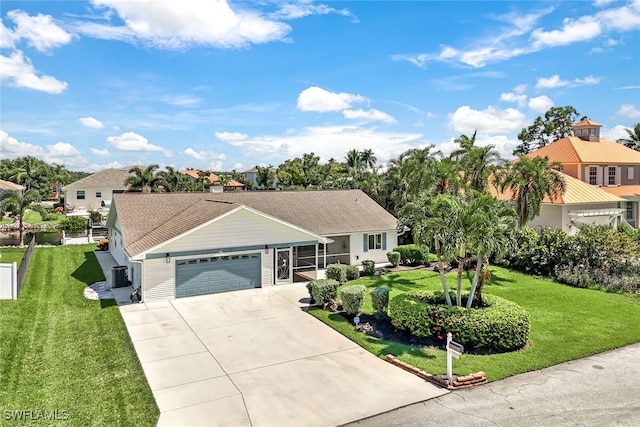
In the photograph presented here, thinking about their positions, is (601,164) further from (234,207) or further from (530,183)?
(234,207)

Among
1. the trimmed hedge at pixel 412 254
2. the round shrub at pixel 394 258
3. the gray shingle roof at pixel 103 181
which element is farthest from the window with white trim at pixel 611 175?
the gray shingle roof at pixel 103 181

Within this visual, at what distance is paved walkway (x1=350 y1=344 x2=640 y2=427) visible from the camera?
9.18m

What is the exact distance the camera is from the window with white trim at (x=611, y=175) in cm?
3775

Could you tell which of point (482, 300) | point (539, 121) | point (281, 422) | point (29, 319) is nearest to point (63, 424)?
point (281, 422)

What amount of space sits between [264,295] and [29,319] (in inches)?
347

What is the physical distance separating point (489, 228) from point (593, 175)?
30383 mm

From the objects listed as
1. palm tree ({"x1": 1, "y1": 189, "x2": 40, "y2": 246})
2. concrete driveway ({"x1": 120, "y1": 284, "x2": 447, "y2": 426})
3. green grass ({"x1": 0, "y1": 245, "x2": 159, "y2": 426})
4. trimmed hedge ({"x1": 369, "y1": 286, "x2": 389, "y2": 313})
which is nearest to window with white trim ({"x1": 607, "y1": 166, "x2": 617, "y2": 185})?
trimmed hedge ({"x1": 369, "y1": 286, "x2": 389, "y2": 313})

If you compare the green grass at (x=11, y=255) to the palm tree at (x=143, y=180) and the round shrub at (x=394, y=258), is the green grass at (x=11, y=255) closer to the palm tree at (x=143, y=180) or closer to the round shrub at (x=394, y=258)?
the palm tree at (x=143, y=180)

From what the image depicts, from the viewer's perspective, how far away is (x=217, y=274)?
65.5ft

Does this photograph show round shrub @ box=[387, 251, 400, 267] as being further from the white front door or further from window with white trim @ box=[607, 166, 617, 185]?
window with white trim @ box=[607, 166, 617, 185]

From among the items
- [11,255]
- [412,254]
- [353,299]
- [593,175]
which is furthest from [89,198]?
[593,175]

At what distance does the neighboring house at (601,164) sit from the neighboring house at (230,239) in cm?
1949

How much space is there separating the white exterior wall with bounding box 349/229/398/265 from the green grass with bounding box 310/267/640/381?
140 inches

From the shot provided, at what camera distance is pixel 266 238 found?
21.1 metres
